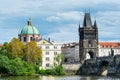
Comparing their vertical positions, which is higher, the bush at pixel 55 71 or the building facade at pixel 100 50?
the building facade at pixel 100 50

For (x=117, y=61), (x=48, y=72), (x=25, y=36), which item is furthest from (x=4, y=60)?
(x=25, y=36)

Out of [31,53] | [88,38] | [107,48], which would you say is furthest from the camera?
[107,48]

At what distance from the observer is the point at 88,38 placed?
14975cm

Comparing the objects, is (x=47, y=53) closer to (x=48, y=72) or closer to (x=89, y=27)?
(x=89, y=27)

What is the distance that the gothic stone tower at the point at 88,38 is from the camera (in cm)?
14862

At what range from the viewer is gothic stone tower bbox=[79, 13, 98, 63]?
14862 cm

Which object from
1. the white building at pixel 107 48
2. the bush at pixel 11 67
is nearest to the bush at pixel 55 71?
the bush at pixel 11 67

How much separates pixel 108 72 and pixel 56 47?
22.8 metres

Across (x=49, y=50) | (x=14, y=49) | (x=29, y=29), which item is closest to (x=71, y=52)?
(x=29, y=29)

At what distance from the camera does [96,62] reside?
5497 inches

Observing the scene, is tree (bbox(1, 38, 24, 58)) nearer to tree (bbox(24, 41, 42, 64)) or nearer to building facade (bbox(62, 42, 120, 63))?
tree (bbox(24, 41, 42, 64))

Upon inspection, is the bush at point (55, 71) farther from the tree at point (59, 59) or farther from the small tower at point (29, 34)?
the small tower at point (29, 34)

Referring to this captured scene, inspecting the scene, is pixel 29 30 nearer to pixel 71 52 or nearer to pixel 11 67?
pixel 71 52

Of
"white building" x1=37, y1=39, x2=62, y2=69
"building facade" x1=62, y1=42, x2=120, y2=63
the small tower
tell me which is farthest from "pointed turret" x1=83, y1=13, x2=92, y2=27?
"building facade" x1=62, y1=42, x2=120, y2=63
